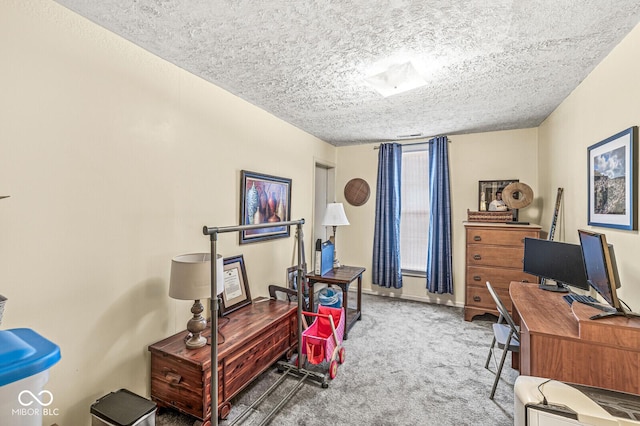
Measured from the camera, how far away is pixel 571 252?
231cm

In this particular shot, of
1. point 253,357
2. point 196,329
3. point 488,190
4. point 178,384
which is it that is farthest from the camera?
point 488,190

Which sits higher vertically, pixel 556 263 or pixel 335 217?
pixel 335 217

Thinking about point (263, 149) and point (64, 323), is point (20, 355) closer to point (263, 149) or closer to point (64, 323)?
point (64, 323)

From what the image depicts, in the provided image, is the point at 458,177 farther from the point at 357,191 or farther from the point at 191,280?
the point at 191,280

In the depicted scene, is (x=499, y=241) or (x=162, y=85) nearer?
(x=162, y=85)

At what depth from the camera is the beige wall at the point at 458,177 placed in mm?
3836

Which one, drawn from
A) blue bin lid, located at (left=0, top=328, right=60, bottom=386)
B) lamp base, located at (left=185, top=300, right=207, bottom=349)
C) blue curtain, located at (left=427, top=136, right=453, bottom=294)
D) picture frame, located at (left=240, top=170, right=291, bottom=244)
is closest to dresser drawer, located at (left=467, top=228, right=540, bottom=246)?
blue curtain, located at (left=427, top=136, right=453, bottom=294)

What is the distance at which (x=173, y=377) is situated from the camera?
186 cm

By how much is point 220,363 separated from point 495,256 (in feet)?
10.5

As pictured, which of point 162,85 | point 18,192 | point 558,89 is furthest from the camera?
point 558,89

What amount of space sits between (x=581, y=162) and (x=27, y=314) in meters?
3.91

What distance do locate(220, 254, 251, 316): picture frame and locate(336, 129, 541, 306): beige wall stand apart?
8.13 ft

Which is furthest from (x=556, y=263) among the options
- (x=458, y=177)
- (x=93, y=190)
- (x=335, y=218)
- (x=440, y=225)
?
(x=93, y=190)

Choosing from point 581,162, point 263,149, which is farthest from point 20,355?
point 581,162
